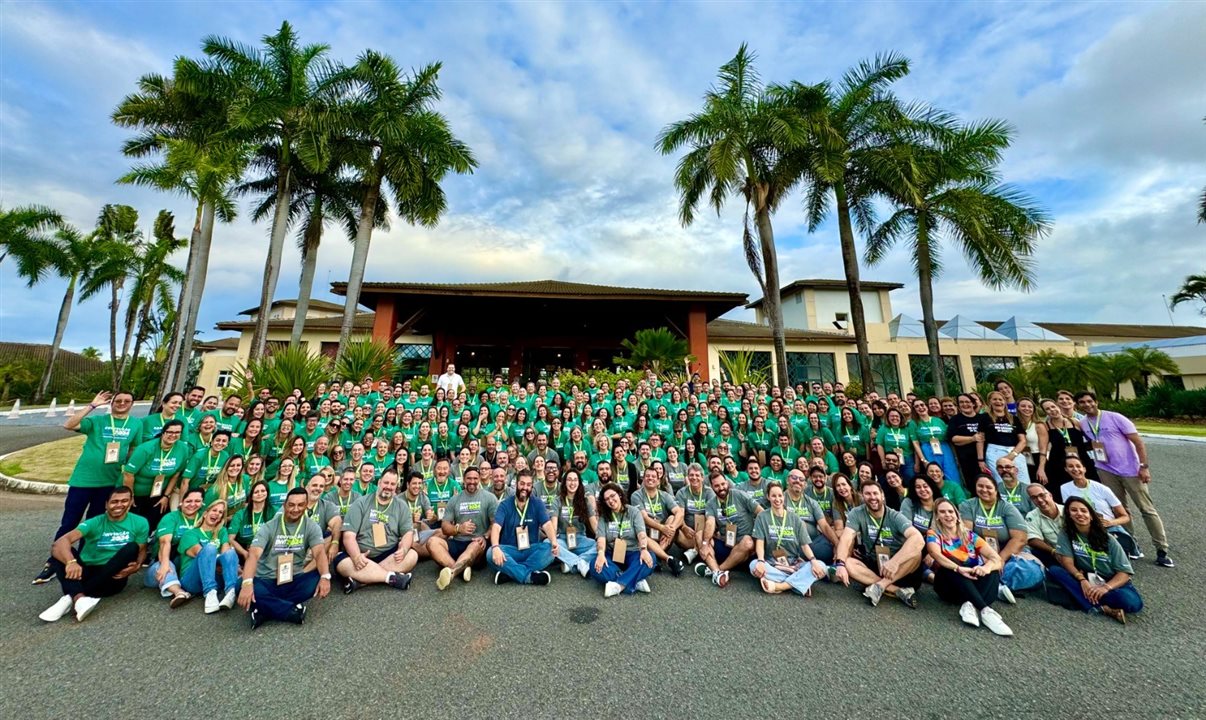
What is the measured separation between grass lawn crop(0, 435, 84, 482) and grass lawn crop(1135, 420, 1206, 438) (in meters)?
29.3

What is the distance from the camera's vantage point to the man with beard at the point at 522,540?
4750 millimetres

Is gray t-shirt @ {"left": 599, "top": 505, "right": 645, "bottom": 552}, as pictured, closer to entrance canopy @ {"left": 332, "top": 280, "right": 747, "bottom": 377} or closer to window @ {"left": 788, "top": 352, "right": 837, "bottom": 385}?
entrance canopy @ {"left": 332, "top": 280, "right": 747, "bottom": 377}

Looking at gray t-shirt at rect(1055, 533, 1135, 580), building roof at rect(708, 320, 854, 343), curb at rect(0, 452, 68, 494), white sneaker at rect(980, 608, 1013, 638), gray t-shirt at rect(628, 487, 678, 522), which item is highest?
building roof at rect(708, 320, 854, 343)

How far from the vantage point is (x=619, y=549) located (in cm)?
480

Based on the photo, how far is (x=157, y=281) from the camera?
24156 millimetres

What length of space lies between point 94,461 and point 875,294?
102 ft

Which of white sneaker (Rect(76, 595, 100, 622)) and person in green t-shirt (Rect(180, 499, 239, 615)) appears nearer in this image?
white sneaker (Rect(76, 595, 100, 622))

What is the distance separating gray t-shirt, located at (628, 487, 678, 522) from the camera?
17.9 feet

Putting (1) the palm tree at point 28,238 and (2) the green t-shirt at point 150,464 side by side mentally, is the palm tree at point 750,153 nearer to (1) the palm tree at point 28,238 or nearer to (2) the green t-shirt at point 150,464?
(2) the green t-shirt at point 150,464

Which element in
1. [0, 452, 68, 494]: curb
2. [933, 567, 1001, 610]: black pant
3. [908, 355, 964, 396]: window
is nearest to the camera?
[933, 567, 1001, 610]: black pant

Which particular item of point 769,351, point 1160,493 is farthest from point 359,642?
point 769,351

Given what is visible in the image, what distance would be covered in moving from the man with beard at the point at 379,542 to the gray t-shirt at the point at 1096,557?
624cm

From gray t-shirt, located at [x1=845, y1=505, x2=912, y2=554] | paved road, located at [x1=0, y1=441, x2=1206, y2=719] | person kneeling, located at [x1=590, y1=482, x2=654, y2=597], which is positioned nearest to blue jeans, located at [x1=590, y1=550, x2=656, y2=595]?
person kneeling, located at [x1=590, y1=482, x2=654, y2=597]

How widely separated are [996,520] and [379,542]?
6.28m
